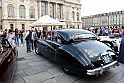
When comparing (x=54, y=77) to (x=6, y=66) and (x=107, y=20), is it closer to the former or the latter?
(x=6, y=66)

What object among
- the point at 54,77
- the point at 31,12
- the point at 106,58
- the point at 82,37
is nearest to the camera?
the point at 106,58

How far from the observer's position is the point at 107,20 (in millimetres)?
71562

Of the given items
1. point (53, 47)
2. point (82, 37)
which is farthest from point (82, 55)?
point (53, 47)

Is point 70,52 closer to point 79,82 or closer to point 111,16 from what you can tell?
point 79,82

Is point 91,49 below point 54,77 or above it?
above

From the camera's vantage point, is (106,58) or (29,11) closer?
(106,58)

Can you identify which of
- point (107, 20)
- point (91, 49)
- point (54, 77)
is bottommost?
point (54, 77)

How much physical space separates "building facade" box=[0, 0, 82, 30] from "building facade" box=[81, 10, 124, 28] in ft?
65.0

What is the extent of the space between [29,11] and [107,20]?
147 feet

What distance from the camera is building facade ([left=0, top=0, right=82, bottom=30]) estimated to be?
47.4m

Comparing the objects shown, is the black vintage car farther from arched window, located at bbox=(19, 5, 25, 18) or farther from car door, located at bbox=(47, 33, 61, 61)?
arched window, located at bbox=(19, 5, 25, 18)

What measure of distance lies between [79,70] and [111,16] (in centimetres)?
7352

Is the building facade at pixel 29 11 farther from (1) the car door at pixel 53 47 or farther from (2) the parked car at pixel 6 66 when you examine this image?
(2) the parked car at pixel 6 66

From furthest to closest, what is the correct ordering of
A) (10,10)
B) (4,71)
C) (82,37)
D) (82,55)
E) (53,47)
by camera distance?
(10,10), (53,47), (82,37), (82,55), (4,71)
